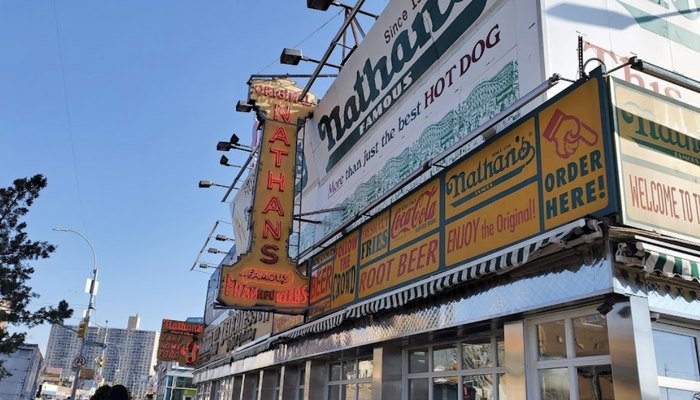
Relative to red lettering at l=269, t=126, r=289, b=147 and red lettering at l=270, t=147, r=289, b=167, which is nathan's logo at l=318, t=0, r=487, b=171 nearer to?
red lettering at l=269, t=126, r=289, b=147

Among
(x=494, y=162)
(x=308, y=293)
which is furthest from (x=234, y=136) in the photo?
(x=494, y=162)

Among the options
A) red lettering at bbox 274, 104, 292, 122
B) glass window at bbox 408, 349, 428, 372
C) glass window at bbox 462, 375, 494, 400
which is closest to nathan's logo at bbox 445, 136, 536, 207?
glass window at bbox 462, 375, 494, 400

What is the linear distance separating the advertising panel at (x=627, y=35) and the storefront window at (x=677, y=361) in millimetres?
2871

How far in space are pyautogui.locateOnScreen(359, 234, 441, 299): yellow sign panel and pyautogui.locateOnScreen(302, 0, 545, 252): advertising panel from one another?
139cm

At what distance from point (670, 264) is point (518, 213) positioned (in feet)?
4.90

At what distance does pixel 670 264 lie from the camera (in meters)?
4.43

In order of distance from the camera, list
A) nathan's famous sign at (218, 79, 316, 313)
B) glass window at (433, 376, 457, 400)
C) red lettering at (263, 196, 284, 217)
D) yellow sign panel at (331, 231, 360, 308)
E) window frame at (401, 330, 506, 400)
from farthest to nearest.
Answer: red lettering at (263, 196, 284, 217) < nathan's famous sign at (218, 79, 316, 313) < yellow sign panel at (331, 231, 360, 308) < glass window at (433, 376, 457, 400) < window frame at (401, 330, 506, 400)

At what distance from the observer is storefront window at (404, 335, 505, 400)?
22.8ft

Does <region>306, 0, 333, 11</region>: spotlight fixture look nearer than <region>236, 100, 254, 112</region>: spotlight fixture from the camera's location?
Yes

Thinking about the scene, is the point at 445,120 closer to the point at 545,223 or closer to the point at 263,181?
the point at 545,223

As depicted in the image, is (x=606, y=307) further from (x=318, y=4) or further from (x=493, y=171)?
(x=318, y=4)

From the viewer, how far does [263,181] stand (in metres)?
12.2

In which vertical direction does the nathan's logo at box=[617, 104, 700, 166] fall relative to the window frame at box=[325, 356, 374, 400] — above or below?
above

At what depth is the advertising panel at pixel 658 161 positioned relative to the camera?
468 cm
